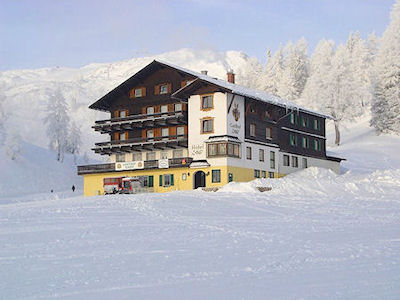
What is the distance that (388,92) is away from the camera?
3376 inches

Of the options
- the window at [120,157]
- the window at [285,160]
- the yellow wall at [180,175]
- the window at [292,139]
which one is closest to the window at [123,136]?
the window at [120,157]

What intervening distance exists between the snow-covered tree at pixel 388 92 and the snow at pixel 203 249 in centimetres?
5022

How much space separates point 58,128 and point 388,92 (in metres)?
56.3

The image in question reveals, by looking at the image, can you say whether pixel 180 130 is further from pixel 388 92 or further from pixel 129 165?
pixel 388 92

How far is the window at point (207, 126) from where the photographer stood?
53.7 m

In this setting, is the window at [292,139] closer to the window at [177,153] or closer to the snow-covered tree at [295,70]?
the window at [177,153]

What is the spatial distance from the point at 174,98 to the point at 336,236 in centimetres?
3679

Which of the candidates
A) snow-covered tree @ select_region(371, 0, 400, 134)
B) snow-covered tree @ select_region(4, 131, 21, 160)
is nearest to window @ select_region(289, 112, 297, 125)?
snow-covered tree @ select_region(371, 0, 400, 134)

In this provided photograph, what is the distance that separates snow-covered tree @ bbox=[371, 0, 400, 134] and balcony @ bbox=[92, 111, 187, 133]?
1644 inches

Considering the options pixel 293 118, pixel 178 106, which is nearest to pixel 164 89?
pixel 178 106

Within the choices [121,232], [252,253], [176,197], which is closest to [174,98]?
[176,197]

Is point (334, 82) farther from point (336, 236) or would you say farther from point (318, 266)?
point (318, 266)

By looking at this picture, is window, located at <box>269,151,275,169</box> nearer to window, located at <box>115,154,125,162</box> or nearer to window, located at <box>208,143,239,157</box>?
window, located at <box>208,143,239,157</box>

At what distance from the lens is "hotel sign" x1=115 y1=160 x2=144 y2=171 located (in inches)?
2243
